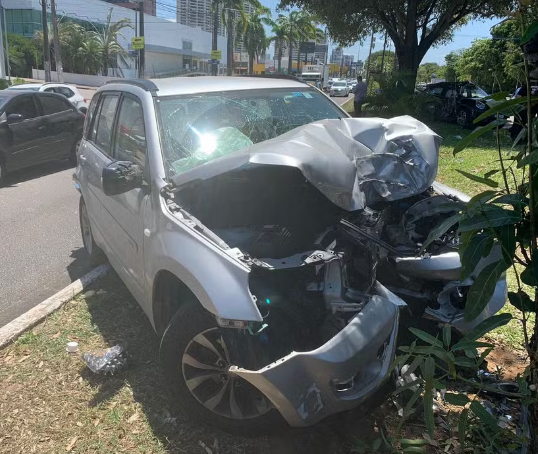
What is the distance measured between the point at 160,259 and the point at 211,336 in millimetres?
584

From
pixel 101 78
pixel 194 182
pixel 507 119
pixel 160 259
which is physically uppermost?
pixel 507 119

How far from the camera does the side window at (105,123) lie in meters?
4.50

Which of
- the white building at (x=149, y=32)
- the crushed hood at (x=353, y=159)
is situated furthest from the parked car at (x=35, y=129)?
the white building at (x=149, y=32)

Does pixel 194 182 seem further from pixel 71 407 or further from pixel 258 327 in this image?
pixel 71 407

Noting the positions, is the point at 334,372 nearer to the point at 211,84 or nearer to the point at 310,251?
the point at 310,251

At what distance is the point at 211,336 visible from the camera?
273cm

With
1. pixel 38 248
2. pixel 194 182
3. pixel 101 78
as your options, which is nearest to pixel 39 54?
pixel 101 78

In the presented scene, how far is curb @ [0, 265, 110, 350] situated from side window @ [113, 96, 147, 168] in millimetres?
1398

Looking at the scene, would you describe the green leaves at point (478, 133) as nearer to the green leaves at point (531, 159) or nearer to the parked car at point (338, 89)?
the green leaves at point (531, 159)

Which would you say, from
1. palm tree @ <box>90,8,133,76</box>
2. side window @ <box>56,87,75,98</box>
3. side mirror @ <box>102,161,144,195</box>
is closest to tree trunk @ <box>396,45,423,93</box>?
side window @ <box>56,87,75,98</box>

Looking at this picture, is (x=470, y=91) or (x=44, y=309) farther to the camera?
(x=470, y=91)

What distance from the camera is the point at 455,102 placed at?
62.2 feet

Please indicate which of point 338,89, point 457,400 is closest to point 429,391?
point 457,400

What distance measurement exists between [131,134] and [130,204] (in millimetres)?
670
